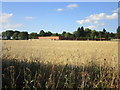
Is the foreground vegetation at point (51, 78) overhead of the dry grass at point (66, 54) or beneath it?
beneath

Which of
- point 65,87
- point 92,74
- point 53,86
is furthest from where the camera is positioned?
point 92,74

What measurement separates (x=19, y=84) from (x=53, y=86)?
828 mm

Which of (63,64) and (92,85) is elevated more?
(63,64)

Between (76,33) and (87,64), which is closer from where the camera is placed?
(87,64)

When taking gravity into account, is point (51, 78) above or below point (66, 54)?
below

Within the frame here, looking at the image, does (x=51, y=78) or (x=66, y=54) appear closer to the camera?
(x=51, y=78)

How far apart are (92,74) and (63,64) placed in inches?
38.6

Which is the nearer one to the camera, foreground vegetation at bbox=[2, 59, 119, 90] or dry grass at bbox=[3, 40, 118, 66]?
foreground vegetation at bbox=[2, 59, 119, 90]

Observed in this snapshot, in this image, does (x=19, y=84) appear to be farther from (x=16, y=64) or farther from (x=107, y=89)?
(x=107, y=89)

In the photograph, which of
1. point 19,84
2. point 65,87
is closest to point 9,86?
point 19,84

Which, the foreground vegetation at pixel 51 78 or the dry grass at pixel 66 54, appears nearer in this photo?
the foreground vegetation at pixel 51 78

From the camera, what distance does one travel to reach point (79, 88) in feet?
10.4

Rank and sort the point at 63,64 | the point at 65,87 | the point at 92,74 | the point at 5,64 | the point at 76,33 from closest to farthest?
the point at 65,87, the point at 92,74, the point at 5,64, the point at 63,64, the point at 76,33

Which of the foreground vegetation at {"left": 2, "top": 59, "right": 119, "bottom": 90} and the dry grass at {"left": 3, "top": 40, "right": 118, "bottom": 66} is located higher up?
the dry grass at {"left": 3, "top": 40, "right": 118, "bottom": 66}
